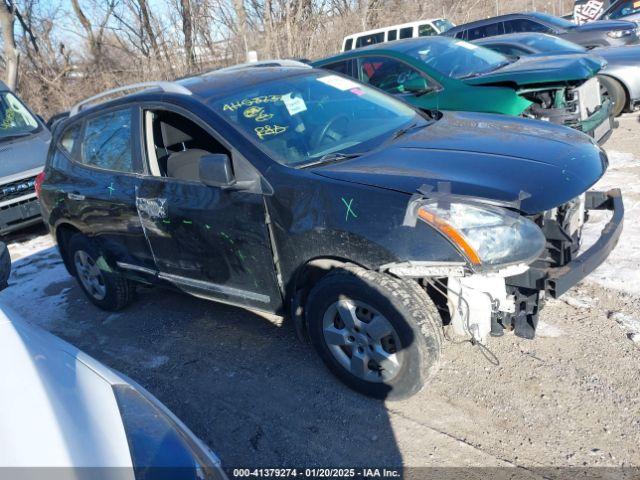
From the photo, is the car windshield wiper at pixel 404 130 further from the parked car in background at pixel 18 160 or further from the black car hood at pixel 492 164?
the parked car in background at pixel 18 160

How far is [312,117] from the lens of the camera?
11.9 ft

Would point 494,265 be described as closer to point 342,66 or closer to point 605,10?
point 342,66

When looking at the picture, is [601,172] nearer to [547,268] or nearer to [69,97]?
[547,268]

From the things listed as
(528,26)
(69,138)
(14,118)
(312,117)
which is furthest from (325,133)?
(528,26)

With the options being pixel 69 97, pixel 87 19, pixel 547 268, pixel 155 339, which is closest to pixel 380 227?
pixel 547 268

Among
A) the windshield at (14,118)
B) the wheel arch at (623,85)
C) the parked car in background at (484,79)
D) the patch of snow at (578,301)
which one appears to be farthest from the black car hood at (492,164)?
the windshield at (14,118)

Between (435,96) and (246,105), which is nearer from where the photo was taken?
(246,105)

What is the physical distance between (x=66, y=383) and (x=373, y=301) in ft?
4.83

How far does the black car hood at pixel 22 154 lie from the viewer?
740 centimetres

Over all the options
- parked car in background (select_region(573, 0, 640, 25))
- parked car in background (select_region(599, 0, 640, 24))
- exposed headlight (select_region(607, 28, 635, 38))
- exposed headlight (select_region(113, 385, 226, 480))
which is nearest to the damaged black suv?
exposed headlight (select_region(113, 385, 226, 480))

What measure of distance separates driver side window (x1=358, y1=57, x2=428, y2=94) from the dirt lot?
331 cm

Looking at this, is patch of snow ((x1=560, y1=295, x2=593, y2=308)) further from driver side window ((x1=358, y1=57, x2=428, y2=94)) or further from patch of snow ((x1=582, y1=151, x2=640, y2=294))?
driver side window ((x1=358, y1=57, x2=428, y2=94))

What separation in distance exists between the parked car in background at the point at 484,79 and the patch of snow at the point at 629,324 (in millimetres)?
2802

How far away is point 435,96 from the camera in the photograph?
21.3ft
